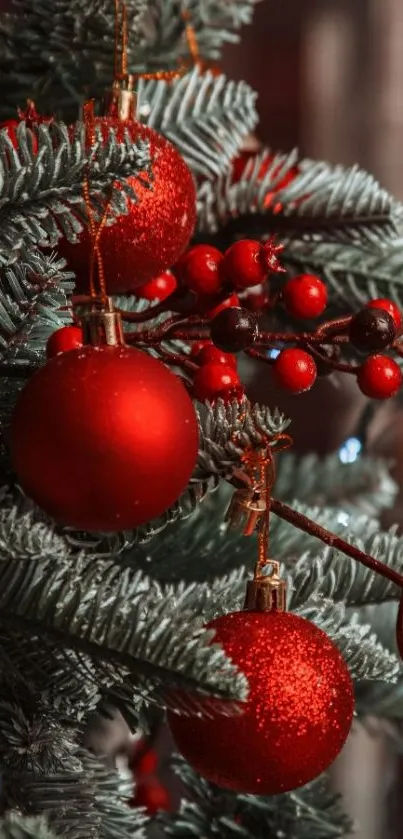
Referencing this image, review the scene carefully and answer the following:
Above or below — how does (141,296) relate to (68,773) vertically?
above

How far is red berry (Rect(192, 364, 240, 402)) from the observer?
1.29 ft

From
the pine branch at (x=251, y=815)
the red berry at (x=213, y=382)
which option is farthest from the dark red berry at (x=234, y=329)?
the pine branch at (x=251, y=815)

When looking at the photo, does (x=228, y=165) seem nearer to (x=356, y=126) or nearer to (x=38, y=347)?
(x=38, y=347)

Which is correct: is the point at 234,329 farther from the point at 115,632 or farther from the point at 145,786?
the point at 145,786

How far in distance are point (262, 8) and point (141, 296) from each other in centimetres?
84

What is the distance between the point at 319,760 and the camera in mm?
367

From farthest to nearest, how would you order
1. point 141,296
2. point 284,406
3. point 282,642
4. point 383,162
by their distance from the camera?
point 383,162 < point 284,406 < point 141,296 < point 282,642

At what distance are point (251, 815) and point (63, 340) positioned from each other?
1.09ft

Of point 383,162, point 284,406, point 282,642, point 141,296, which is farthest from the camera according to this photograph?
point 383,162

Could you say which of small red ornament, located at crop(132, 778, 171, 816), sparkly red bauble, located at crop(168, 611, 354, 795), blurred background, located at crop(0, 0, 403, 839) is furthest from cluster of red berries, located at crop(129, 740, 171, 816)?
blurred background, located at crop(0, 0, 403, 839)

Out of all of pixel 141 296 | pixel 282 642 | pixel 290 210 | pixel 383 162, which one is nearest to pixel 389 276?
pixel 290 210

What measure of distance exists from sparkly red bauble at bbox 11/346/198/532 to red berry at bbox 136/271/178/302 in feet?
0.53

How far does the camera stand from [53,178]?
36 centimetres

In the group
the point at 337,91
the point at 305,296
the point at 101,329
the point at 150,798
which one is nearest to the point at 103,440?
the point at 101,329
